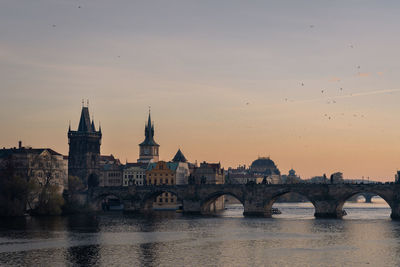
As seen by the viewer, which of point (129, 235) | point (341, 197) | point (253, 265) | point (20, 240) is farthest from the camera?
point (341, 197)

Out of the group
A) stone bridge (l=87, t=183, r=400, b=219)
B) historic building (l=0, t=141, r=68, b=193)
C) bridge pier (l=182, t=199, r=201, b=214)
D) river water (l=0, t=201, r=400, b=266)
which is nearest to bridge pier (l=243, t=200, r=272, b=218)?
stone bridge (l=87, t=183, r=400, b=219)

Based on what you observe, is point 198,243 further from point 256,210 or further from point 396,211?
point 256,210

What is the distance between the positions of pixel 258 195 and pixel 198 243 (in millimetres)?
67439

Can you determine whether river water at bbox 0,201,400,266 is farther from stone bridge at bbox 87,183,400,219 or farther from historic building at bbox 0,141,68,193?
historic building at bbox 0,141,68,193

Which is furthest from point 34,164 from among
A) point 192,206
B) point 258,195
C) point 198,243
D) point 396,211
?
point 396,211

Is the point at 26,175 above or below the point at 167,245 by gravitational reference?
above

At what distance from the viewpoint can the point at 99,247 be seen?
88438mm

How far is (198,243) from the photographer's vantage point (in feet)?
305

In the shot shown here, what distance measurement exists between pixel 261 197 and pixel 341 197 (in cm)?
1935

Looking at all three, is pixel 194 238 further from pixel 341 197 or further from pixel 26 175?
pixel 26 175

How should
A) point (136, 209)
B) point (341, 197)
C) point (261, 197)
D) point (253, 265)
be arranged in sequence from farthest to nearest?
1. point (136, 209)
2. point (261, 197)
3. point (341, 197)
4. point (253, 265)

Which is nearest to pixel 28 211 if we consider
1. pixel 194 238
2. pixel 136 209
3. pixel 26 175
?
pixel 26 175

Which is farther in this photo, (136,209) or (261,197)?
(136,209)

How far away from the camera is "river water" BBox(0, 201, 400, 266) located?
75.9m
